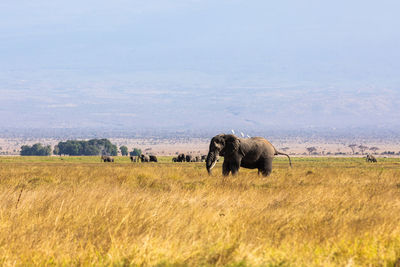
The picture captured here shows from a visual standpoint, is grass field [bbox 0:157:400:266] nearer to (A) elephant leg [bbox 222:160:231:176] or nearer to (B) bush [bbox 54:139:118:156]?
(A) elephant leg [bbox 222:160:231:176]

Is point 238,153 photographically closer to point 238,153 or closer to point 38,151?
point 238,153

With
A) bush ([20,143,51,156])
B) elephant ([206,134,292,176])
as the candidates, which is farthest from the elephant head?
bush ([20,143,51,156])

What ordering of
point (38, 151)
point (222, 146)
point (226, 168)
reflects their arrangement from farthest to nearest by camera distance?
point (38, 151) < point (226, 168) < point (222, 146)

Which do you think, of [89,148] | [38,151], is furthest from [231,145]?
[38,151]

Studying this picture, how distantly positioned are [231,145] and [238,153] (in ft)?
1.31

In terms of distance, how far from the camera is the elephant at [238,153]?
75.5 ft

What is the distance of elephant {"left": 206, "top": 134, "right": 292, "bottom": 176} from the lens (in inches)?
906

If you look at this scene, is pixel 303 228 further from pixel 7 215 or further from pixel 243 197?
pixel 7 215

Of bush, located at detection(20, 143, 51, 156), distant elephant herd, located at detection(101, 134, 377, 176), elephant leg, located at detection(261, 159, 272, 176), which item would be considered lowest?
bush, located at detection(20, 143, 51, 156)

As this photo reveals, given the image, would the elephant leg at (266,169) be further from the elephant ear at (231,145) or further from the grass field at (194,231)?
the grass field at (194,231)

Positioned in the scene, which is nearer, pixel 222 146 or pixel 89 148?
pixel 222 146

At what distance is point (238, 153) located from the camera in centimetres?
2316

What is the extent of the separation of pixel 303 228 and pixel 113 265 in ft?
11.2

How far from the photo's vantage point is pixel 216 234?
9078mm
